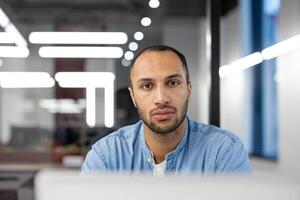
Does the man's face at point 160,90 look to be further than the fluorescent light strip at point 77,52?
No

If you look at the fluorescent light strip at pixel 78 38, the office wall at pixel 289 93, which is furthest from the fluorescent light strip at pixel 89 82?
the office wall at pixel 289 93

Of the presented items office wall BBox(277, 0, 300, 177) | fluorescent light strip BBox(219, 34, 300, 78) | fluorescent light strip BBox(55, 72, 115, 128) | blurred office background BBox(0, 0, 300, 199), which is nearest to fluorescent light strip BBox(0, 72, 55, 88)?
blurred office background BBox(0, 0, 300, 199)

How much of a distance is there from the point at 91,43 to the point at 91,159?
3.46m

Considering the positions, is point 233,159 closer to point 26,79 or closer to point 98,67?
point 98,67

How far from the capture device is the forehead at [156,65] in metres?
1.10

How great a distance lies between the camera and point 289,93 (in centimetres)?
315

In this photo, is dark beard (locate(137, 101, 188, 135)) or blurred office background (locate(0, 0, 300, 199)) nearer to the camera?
dark beard (locate(137, 101, 188, 135))

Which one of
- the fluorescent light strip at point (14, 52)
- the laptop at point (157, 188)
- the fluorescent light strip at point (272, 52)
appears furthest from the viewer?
the fluorescent light strip at point (14, 52)

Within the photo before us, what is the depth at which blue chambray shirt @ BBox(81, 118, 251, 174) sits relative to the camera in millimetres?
1062

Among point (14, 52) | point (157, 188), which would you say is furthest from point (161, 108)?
point (14, 52)

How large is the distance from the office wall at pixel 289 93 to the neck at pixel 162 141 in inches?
77.6

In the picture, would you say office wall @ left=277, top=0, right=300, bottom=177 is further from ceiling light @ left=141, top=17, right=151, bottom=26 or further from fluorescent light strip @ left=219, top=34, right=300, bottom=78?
ceiling light @ left=141, top=17, right=151, bottom=26

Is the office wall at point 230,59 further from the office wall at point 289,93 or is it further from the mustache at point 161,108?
the mustache at point 161,108

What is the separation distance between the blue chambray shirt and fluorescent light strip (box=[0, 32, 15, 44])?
2650mm
